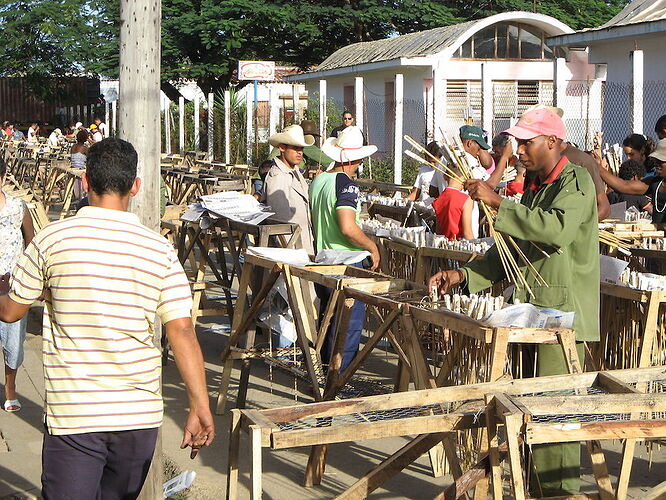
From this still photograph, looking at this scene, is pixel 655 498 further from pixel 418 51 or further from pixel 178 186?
pixel 418 51

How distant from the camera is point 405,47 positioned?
23688 millimetres

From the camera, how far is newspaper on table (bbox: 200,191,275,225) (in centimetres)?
779

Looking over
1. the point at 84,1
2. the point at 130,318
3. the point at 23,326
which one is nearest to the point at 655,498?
the point at 130,318

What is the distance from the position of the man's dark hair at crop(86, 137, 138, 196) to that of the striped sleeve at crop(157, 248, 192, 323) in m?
0.29

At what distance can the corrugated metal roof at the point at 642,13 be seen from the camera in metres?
16.6

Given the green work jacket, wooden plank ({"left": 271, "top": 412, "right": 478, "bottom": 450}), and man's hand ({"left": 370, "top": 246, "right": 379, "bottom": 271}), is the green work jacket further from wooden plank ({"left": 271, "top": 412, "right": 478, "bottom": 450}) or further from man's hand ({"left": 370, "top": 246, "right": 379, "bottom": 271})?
man's hand ({"left": 370, "top": 246, "right": 379, "bottom": 271})

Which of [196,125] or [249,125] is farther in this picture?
[196,125]

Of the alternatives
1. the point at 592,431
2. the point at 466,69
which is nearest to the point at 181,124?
the point at 466,69

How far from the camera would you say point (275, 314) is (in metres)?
7.11

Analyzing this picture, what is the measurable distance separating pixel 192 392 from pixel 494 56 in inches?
843

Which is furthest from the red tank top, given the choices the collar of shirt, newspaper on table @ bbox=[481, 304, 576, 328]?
newspaper on table @ bbox=[481, 304, 576, 328]

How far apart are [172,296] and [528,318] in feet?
5.38

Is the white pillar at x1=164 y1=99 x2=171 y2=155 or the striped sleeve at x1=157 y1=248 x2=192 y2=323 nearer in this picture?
the striped sleeve at x1=157 y1=248 x2=192 y2=323

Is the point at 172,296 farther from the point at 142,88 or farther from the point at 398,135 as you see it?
the point at 398,135
